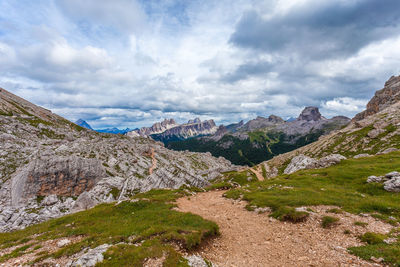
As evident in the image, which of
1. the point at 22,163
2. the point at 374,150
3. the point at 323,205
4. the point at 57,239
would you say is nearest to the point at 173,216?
the point at 57,239

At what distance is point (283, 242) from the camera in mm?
17406

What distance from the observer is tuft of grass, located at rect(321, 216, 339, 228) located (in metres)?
18.6

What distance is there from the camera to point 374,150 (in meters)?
91.5

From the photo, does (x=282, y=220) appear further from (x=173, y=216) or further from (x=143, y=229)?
(x=143, y=229)

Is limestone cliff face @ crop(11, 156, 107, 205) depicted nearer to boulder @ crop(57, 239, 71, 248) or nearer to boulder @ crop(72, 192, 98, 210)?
boulder @ crop(72, 192, 98, 210)

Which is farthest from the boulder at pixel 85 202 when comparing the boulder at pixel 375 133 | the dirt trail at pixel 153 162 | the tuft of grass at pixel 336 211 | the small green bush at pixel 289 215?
the boulder at pixel 375 133

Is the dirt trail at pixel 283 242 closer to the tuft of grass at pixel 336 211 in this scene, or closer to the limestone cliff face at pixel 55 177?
the tuft of grass at pixel 336 211

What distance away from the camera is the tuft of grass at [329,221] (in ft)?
61.1

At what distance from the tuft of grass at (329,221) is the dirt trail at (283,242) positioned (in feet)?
1.61

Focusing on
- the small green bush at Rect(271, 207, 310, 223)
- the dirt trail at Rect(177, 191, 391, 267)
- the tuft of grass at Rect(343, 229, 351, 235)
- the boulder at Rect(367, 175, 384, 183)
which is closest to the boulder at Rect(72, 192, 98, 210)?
the dirt trail at Rect(177, 191, 391, 267)

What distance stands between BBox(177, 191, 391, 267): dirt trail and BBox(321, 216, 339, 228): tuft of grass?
490 mm

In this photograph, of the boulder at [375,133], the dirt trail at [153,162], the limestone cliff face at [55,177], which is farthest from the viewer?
the dirt trail at [153,162]

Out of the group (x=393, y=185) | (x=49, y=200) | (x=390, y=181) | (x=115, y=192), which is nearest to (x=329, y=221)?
(x=393, y=185)

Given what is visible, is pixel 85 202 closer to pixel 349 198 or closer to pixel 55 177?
pixel 55 177
